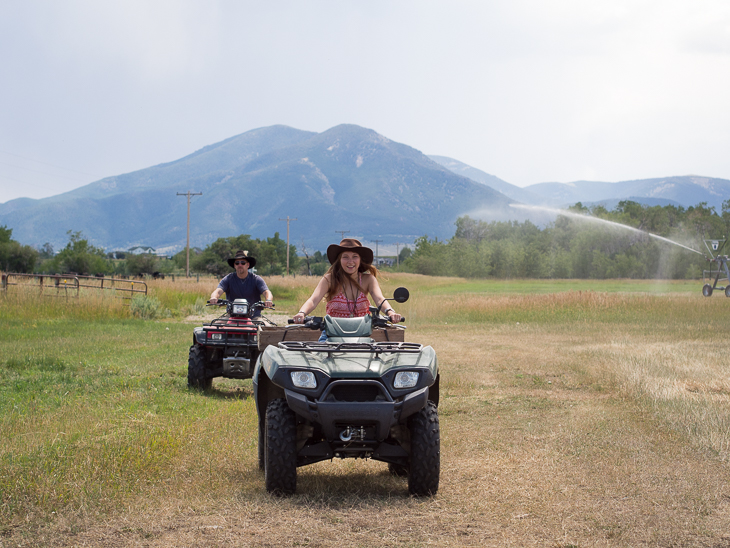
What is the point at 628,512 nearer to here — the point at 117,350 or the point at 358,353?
the point at 358,353

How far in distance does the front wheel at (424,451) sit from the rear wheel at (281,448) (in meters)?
0.89

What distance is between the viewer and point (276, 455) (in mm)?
5199

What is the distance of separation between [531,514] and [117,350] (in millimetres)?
12201

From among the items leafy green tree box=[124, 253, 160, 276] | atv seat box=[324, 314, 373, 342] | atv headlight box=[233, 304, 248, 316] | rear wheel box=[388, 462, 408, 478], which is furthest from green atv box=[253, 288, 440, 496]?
leafy green tree box=[124, 253, 160, 276]

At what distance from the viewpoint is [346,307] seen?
6418mm

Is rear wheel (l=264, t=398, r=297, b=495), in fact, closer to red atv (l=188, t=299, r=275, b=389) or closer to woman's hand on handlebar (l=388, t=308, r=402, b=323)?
woman's hand on handlebar (l=388, t=308, r=402, b=323)

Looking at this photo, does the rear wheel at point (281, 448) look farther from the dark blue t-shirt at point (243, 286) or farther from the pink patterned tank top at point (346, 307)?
the dark blue t-shirt at point (243, 286)

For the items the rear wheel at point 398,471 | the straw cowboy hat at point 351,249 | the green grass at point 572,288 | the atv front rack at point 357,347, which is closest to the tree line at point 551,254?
the green grass at point 572,288

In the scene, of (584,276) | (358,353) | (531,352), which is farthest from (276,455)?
(584,276)

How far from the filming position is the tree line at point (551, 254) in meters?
85.7

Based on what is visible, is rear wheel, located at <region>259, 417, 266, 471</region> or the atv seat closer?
the atv seat

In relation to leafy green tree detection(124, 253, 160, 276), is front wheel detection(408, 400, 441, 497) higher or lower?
lower

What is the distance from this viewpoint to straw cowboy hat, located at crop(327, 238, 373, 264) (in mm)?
6512

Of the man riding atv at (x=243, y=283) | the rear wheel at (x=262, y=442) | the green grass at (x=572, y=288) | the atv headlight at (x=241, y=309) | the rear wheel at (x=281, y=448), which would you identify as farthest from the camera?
the green grass at (x=572, y=288)
